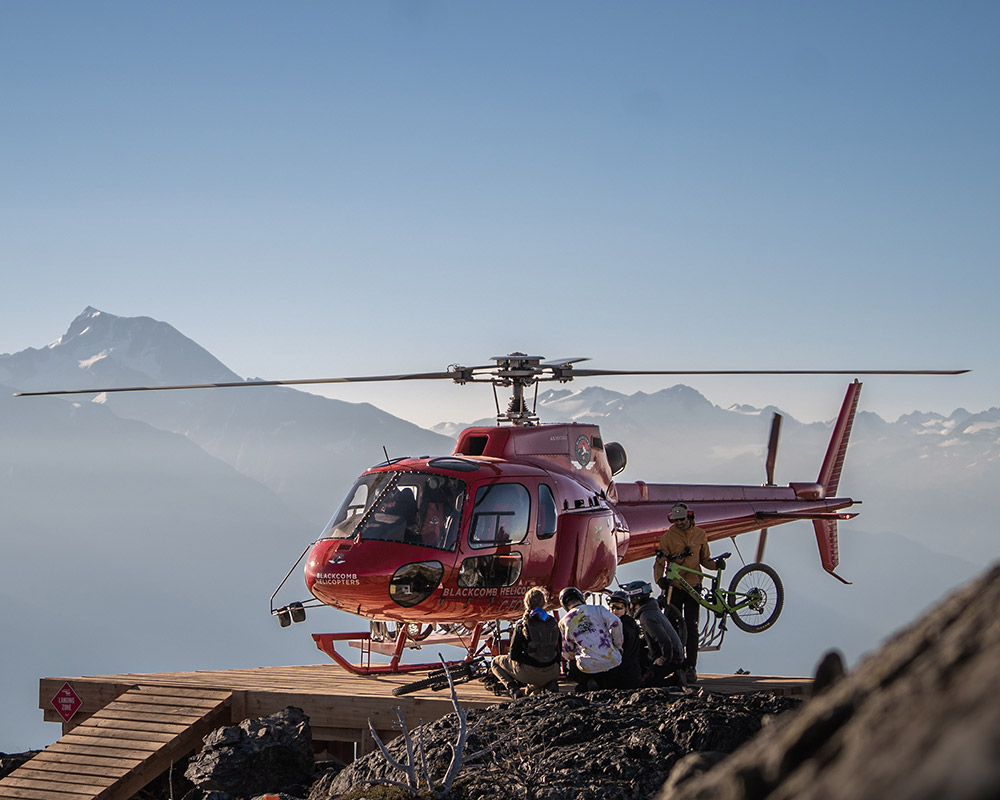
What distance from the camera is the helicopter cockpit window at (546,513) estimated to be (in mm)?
12055

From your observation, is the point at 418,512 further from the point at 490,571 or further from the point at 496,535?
the point at 490,571

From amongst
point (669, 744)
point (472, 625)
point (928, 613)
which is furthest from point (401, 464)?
point (928, 613)

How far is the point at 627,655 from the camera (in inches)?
392

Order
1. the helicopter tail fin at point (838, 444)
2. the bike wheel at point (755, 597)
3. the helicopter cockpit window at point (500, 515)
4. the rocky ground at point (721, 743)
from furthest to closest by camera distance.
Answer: the helicopter tail fin at point (838, 444) < the bike wheel at point (755, 597) < the helicopter cockpit window at point (500, 515) < the rocky ground at point (721, 743)

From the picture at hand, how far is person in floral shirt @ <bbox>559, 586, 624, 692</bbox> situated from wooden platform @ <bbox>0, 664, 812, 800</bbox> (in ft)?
3.14

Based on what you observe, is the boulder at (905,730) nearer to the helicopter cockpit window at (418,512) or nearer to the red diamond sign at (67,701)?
the helicopter cockpit window at (418,512)

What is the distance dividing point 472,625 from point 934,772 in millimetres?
11518

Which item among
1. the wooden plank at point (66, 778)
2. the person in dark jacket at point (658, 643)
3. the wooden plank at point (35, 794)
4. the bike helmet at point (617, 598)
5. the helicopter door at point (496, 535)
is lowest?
the wooden plank at point (35, 794)

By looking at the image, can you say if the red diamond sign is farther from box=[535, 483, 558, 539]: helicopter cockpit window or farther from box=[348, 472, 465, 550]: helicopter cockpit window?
box=[535, 483, 558, 539]: helicopter cockpit window

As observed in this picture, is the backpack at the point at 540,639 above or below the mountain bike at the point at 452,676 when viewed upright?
above

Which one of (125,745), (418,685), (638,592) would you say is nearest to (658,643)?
(638,592)

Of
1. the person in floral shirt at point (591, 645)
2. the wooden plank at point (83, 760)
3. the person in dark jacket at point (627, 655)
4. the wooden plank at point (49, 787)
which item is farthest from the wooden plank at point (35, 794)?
the person in dark jacket at point (627, 655)

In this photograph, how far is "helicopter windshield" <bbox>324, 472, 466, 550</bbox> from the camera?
1123 centimetres

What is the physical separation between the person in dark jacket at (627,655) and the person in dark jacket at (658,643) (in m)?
0.52
